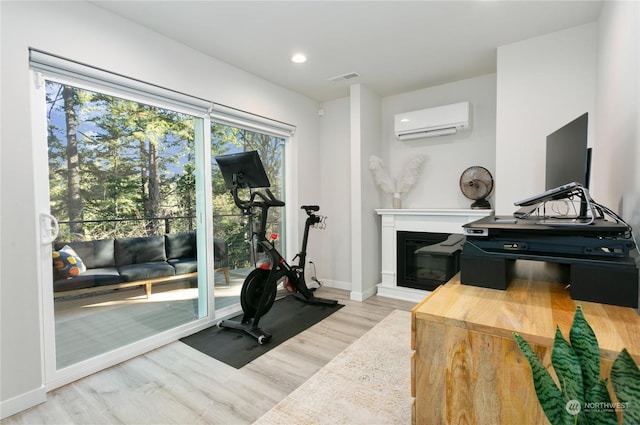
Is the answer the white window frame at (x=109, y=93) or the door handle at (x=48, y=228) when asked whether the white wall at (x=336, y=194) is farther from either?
the door handle at (x=48, y=228)

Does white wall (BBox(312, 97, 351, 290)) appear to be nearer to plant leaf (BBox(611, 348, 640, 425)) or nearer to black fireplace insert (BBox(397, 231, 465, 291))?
black fireplace insert (BBox(397, 231, 465, 291))

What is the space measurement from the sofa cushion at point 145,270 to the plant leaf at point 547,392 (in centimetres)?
273

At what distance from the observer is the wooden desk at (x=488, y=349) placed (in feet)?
2.70

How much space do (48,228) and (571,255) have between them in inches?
110

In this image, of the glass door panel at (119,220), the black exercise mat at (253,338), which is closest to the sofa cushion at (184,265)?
the glass door panel at (119,220)

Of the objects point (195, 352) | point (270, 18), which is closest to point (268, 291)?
point (195, 352)

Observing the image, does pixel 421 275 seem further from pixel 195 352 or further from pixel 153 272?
pixel 153 272

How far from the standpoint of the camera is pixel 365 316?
10.5ft

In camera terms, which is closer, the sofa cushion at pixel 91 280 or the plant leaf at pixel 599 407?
the plant leaf at pixel 599 407

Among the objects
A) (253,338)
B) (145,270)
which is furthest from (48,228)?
(253,338)

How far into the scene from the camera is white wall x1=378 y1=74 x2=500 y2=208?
138 inches

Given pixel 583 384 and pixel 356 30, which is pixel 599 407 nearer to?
pixel 583 384

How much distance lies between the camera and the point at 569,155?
1.57 meters

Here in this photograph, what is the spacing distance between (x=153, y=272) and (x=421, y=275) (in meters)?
2.95
